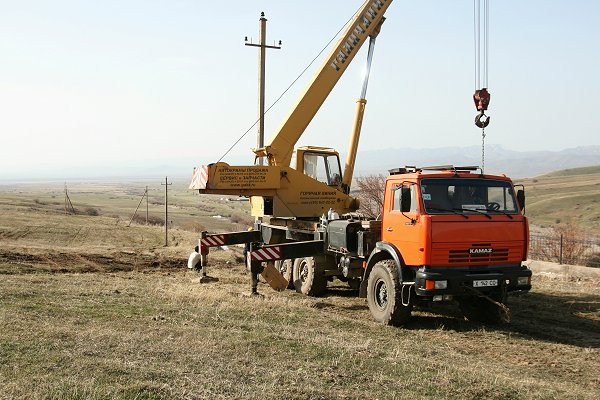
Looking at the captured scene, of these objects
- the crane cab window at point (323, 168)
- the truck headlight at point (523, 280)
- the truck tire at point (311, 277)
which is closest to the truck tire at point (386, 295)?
the truck headlight at point (523, 280)

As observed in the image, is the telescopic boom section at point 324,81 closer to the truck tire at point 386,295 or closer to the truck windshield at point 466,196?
the truck tire at point 386,295

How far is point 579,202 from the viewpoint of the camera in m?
73.3

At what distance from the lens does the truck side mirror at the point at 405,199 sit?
9.65m

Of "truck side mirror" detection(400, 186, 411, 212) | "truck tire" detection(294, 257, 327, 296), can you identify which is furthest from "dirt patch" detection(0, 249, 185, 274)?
"truck side mirror" detection(400, 186, 411, 212)

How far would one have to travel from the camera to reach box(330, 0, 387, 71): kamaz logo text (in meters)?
16.3

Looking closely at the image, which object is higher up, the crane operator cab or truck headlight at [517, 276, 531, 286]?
the crane operator cab

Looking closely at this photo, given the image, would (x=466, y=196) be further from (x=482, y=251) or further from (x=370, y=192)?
(x=370, y=192)

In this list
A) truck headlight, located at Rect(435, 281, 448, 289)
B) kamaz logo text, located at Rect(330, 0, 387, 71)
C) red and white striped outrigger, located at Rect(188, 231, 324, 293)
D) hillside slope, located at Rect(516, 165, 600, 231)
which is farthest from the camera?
hillside slope, located at Rect(516, 165, 600, 231)

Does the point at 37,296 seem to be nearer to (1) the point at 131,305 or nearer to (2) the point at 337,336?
(1) the point at 131,305

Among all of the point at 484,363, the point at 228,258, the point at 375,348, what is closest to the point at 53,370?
the point at 375,348

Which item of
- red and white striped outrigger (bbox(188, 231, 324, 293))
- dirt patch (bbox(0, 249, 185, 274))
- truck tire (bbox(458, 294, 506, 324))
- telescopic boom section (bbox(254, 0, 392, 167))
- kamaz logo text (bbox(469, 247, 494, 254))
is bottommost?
dirt patch (bbox(0, 249, 185, 274))

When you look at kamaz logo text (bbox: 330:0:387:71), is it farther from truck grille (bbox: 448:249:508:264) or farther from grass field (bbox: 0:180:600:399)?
truck grille (bbox: 448:249:508:264)

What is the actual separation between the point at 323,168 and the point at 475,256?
6.73 m

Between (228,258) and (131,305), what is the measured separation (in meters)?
11.3
